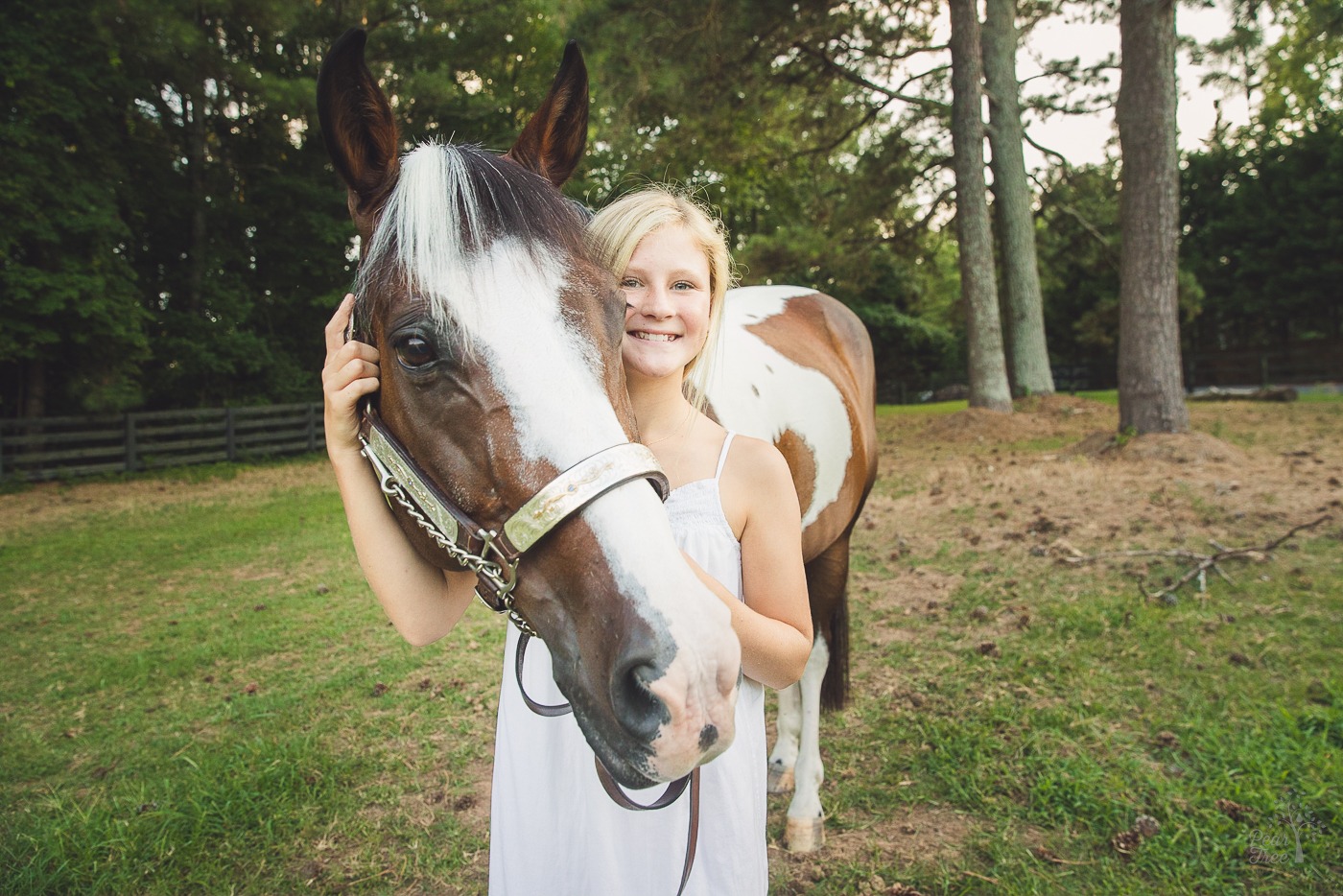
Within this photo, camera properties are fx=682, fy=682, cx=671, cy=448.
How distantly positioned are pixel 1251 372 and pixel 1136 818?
25.5 metres

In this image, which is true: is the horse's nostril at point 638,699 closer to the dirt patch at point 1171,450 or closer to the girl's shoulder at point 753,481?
the girl's shoulder at point 753,481

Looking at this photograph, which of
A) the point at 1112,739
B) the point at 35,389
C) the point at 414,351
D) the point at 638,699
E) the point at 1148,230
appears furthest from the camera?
the point at 35,389

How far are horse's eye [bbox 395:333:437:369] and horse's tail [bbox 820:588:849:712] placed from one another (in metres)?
2.52

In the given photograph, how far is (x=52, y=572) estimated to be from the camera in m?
6.21

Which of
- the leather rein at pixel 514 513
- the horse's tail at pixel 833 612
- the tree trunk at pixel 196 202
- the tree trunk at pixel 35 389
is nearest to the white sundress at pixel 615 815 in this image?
the leather rein at pixel 514 513

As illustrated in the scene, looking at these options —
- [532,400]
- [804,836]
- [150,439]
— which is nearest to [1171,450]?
[804,836]

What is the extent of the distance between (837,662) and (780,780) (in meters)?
0.61

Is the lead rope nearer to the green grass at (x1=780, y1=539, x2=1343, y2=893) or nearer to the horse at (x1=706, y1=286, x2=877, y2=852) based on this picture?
the horse at (x1=706, y1=286, x2=877, y2=852)

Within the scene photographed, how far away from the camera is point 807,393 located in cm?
289

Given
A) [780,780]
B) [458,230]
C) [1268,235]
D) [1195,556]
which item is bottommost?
[780,780]

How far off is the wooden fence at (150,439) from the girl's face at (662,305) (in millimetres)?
14056

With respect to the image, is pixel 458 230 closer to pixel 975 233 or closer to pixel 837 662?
pixel 837 662


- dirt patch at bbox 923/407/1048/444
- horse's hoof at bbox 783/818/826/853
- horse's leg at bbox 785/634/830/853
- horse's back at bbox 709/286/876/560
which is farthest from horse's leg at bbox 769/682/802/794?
dirt patch at bbox 923/407/1048/444

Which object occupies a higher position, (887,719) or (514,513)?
(514,513)
